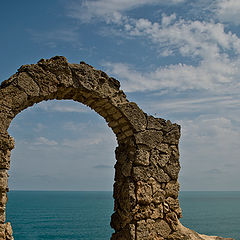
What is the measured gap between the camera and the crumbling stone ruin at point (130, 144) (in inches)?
235

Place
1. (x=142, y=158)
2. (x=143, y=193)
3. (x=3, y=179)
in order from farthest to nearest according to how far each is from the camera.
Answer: (x=142, y=158) → (x=143, y=193) → (x=3, y=179)

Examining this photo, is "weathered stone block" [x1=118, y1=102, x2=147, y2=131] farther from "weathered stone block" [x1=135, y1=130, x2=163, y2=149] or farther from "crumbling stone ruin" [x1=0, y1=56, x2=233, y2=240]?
"weathered stone block" [x1=135, y1=130, x2=163, y2=149]

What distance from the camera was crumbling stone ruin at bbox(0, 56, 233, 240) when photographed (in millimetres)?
5977

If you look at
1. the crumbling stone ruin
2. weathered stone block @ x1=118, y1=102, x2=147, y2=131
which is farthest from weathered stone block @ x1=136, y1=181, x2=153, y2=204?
weathered stone block @ x1=118, y1=102, x2=147, y2=131

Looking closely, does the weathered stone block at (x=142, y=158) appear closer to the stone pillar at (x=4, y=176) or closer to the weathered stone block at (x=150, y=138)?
the weathered stone block at (x=150, y=138)

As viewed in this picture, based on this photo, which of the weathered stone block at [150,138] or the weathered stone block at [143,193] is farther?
the weathered stone block at [150,138]

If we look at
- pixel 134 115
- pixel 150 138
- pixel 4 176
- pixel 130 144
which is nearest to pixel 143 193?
pixel 130 144

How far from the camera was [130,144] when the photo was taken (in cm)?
661

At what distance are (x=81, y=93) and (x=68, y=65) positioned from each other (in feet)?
1.90

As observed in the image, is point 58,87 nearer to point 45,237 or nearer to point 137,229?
point 137,229

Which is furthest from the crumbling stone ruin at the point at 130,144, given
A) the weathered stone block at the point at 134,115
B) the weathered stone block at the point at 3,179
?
the weathered stone block at the point at 3,179

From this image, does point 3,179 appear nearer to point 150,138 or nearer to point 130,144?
point 130,144

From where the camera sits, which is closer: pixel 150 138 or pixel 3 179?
pixel 3 179

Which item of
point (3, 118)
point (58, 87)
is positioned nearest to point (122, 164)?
point (58, 87)
